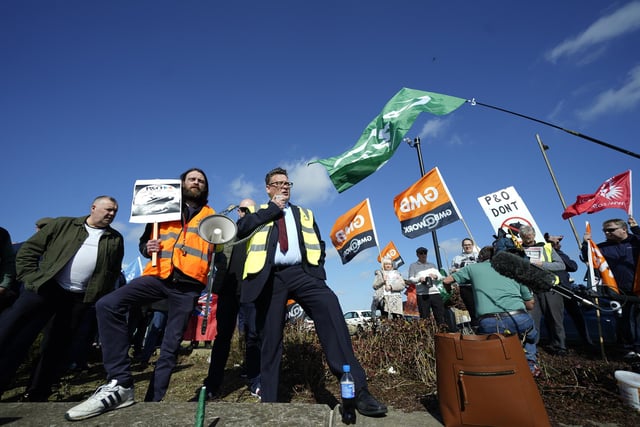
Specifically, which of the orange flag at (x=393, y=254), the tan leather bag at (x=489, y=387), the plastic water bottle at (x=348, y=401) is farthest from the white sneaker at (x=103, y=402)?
the orange flag at (x=393, y=254)

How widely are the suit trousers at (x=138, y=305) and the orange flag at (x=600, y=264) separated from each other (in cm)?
578

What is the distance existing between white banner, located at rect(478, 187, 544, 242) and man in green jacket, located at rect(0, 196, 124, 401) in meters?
7.08

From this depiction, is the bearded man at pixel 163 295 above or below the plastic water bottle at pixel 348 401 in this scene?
above

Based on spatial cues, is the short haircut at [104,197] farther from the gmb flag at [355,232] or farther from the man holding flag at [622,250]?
the man holding flag at [622,250]

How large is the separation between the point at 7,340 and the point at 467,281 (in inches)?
198

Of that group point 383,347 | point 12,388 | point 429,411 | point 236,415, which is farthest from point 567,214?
point 12,388

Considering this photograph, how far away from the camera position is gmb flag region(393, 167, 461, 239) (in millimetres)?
6801

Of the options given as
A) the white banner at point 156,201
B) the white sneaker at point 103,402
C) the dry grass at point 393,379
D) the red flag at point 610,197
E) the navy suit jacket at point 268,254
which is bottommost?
the dry grass at point 393,379

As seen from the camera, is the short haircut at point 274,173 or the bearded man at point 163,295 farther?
the short haircut at point 274,173

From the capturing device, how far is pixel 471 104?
6383mm

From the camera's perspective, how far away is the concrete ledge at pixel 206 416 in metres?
2.04

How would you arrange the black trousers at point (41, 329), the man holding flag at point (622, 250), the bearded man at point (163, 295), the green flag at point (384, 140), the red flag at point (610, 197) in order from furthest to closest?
the green flag at point (384, 140) < the red flag at point (610, 197) < the man holding flag at point (622, 250) < the black trousers at point (41, 329) < the bearded man at point (163, 295)

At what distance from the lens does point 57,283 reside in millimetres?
3354

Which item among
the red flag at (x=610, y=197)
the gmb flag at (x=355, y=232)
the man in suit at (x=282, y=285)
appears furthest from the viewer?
the gmb flag at (x=355, y=232)
